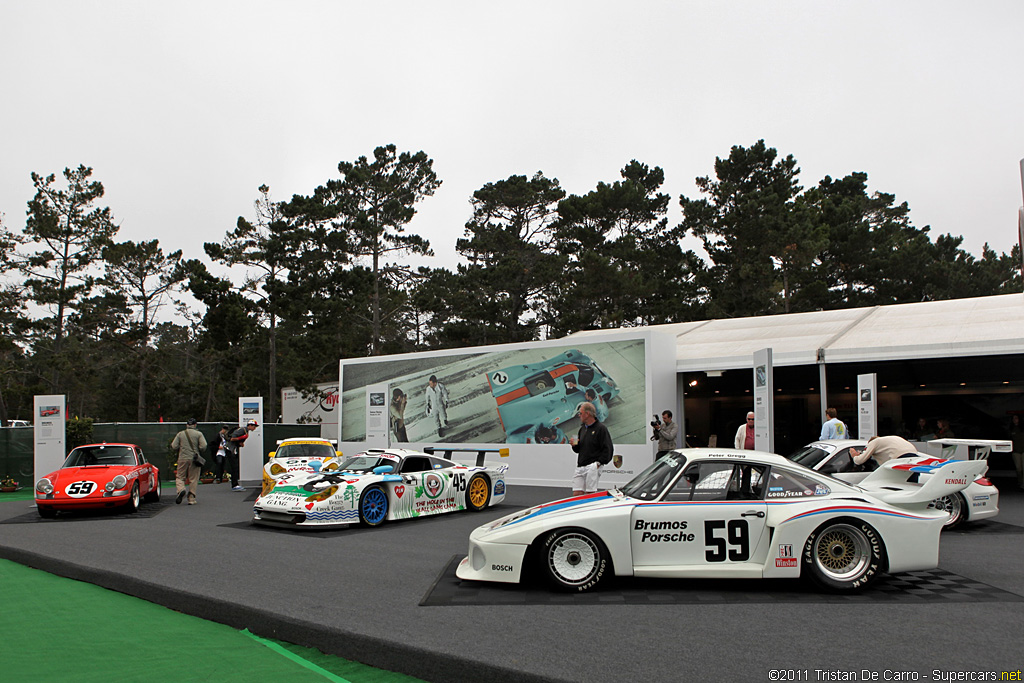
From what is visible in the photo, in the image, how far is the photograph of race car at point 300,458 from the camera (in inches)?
586

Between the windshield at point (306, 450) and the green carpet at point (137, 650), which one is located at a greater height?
the windshield at point (306, 450)

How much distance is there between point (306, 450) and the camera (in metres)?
16.3

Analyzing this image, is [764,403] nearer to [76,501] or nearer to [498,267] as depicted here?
[76,501]

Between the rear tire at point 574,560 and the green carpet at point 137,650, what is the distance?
6.93 ft

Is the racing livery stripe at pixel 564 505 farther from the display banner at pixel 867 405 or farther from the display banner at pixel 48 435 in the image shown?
the display banner at pixel 48 435

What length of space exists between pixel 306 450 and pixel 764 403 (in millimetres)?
9716

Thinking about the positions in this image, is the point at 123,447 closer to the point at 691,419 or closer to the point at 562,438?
the point at 562,438

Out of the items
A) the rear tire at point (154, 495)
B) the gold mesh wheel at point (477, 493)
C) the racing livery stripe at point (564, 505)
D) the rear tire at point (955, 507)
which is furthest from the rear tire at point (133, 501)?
the rear tire at point (955, 507)

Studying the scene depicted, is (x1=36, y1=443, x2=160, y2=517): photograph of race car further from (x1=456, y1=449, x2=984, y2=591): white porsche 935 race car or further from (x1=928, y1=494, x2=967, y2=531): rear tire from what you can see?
(x1=928, y1=494, x2=967, y2=531): rear tire

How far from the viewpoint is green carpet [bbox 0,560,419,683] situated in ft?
14.5

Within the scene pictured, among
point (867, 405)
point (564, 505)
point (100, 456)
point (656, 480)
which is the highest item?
point (867, 405)

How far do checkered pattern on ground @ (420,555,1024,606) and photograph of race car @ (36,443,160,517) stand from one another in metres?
8.22

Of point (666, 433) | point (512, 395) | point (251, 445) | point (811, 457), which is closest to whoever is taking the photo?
point (811, 457)

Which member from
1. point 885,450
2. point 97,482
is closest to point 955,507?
point 885,450
